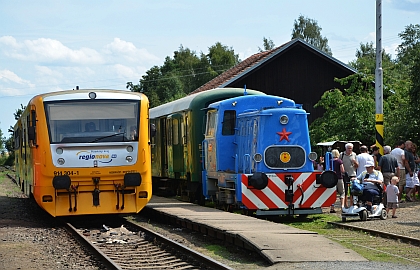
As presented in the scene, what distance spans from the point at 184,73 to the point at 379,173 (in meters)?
70.8

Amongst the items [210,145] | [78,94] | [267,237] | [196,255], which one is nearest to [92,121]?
[78,94]

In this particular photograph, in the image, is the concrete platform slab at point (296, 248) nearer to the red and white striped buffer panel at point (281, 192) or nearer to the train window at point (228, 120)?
the red and white striped buffer panel at point (281, 192)

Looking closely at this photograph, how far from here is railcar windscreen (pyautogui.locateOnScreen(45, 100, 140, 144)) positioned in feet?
50.1

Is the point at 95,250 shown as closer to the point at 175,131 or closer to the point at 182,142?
the point at 182,142

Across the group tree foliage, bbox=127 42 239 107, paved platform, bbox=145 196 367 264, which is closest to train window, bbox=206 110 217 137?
paved platform, bbox=145 196 367 264

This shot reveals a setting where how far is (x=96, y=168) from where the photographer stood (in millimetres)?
15172

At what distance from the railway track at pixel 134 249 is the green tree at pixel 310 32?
62771 millimetres

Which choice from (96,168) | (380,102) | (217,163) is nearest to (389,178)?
(380,102)

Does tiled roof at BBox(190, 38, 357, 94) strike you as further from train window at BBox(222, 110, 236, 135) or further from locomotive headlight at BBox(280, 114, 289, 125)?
locomotive headlight at BBox(280, 114, 289, 125)

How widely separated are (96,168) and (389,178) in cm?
746

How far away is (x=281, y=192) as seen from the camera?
15969 mm

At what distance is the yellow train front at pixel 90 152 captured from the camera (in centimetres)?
1505

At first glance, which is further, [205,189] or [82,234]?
[205,189]

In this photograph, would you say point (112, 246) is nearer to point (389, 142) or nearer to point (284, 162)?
point (284, 162)
